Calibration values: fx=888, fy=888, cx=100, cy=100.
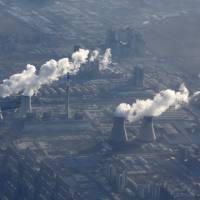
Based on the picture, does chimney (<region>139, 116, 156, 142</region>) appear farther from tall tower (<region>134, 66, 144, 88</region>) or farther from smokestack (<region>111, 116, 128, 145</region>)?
tall tower (<region>134, 66, 144, 88</region>)

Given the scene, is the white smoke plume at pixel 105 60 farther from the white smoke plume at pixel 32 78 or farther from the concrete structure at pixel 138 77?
the white smoke plume at pixel 32 78

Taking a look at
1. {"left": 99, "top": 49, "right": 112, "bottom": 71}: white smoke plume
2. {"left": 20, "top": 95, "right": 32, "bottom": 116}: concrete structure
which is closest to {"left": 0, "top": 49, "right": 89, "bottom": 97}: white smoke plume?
{"left": 20, "top": 95, "right": 32, "bottom": 116}: concrete structure

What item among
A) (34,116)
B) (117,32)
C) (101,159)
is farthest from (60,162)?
(117,32)

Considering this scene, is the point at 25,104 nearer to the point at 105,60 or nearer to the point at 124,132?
the point at 124,132

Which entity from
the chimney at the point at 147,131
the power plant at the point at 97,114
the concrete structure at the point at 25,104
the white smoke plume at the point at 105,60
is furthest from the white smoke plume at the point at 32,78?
the chimney at the point at 147,131

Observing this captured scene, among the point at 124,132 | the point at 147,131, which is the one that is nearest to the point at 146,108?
the point at 147,131
